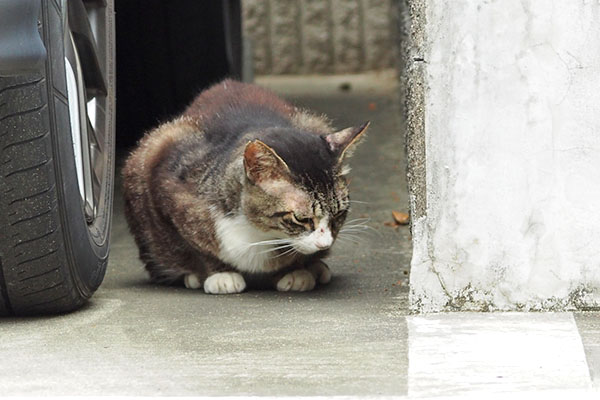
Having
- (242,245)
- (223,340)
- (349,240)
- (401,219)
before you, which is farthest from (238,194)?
(401,219)

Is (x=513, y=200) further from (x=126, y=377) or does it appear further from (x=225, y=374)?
(x=126, y=377)

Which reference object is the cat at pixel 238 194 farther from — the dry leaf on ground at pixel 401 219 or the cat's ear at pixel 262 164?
the dry leaf on ground at pixel 401 219

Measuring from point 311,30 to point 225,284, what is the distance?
6.02 m

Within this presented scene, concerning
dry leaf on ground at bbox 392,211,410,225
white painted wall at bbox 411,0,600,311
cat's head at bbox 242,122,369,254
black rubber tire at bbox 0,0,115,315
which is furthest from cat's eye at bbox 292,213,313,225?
dry leaf on ground at bbox 392,211,410,225

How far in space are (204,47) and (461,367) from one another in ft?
12.8

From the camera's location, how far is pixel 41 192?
2924 millimetres

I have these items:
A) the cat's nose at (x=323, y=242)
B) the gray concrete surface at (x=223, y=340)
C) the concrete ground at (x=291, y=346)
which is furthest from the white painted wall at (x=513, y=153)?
the cat's nose at (x=323, y=242)

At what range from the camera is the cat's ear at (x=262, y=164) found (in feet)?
11.3

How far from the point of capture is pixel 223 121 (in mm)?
3998

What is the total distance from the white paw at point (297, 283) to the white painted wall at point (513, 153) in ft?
2.28

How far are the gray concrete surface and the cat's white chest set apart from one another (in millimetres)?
118

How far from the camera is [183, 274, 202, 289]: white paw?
13.0 ft

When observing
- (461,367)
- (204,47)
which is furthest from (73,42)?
(204,47)

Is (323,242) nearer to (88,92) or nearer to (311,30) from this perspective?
(88,92)
